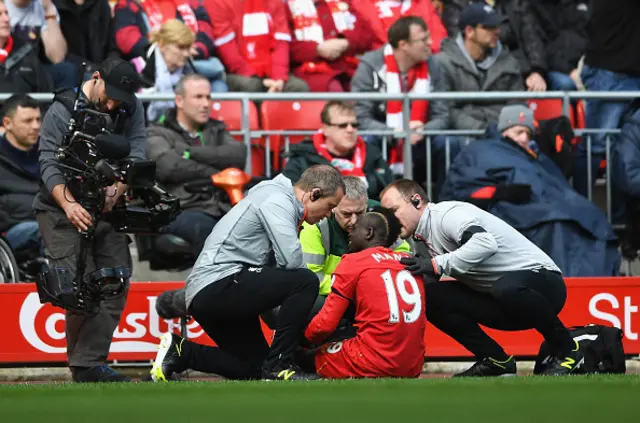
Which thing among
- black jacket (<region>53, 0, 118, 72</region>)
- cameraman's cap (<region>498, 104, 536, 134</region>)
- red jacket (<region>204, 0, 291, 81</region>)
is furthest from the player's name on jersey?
black jacket (<region>53, 0, 118, 72</region>)

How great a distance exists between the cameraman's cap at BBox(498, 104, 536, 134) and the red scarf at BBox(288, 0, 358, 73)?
2.27 m

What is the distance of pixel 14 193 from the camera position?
1216 centimetres

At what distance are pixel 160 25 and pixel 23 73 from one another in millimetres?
1636

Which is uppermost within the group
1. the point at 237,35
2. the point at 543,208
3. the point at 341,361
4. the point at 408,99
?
the point at 237,35

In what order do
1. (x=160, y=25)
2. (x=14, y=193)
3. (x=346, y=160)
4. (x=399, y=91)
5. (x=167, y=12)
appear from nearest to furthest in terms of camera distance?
(x=14, y=193) < (x=346, y=160) < (x=399, y=91) < (x=160, y=25) < (x=167, y=12)

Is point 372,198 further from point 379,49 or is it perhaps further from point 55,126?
point 55,126

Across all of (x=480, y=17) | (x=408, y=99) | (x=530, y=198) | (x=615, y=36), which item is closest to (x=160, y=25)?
(x=408, y=99)

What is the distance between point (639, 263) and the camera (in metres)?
13.6

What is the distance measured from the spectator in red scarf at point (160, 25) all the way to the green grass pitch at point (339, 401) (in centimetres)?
593

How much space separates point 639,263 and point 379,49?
10.6 feet

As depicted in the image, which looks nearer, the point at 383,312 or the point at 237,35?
the point at 383,312

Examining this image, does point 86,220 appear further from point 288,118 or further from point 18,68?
point 288,118

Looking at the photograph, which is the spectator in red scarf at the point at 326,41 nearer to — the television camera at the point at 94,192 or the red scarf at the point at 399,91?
the red scarf at the point at 399,91

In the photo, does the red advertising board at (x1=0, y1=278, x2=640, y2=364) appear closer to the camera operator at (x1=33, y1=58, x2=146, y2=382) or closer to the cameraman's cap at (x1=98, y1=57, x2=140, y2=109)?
the camera operator at (x1=33, y1=58, x2=146, y2=382)
